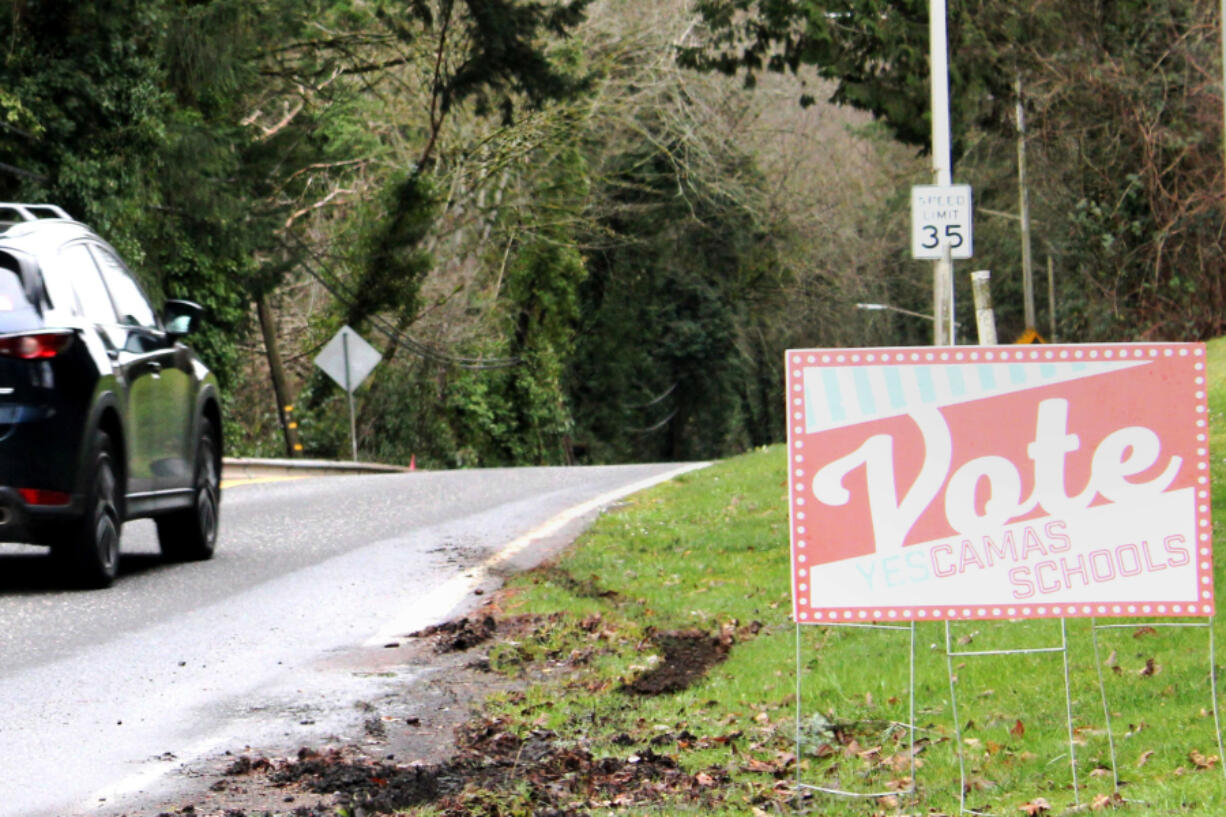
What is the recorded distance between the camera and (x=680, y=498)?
16.9 meters

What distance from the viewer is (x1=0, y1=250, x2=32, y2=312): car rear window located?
8922mm

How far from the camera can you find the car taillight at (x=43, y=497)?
28.5ft

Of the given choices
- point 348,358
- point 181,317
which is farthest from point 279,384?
point 181,317

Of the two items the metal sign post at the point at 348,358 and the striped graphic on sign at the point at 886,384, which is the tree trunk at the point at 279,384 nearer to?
the metal sign post at the point at 348,358

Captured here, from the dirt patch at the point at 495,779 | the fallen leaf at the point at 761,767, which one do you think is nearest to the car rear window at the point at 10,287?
the dirt patch at the point at 495,779

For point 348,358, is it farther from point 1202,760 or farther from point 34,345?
point 1202,760

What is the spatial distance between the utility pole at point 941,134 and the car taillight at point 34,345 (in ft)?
30.4

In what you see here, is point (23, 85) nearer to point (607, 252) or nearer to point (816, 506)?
point (816, 506)

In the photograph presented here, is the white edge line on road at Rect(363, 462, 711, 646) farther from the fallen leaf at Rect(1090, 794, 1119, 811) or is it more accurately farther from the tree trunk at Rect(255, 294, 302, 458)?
the tree trunk at Rect(255, 294, 302, 458)

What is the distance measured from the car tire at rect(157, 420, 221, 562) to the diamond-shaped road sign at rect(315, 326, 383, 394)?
66.9ft

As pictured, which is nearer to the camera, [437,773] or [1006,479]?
[1006,479]

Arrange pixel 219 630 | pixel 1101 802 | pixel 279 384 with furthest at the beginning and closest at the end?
pixel 279 384 < pixel 219 630 < pixel 1101 802

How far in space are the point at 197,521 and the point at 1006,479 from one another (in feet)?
23.6

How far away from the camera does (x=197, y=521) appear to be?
10.9m
